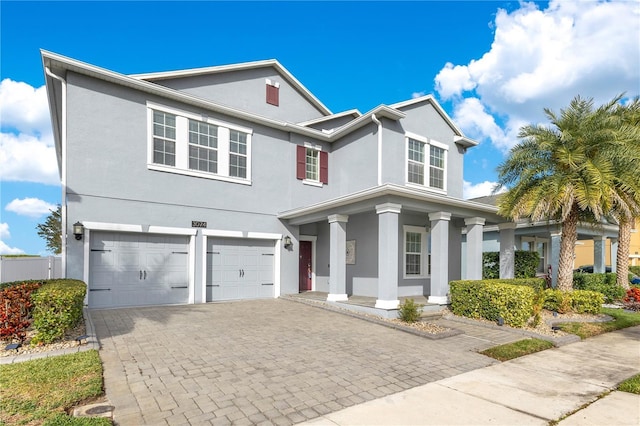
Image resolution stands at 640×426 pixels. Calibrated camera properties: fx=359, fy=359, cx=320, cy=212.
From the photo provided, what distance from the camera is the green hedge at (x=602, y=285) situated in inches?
590

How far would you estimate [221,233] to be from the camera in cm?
1259

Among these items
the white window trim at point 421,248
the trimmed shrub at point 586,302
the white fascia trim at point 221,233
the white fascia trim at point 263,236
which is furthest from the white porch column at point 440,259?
the white fascia trim at point 221,233

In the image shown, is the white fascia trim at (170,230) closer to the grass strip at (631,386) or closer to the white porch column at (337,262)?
the white porch column at (337,262)

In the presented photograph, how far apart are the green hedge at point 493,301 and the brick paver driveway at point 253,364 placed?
2325mm

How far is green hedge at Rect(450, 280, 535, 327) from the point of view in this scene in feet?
30.6

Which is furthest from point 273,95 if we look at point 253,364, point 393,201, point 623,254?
point 623,254

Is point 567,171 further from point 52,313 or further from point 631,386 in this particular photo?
point 52,313

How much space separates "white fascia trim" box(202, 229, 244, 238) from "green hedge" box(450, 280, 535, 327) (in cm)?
740

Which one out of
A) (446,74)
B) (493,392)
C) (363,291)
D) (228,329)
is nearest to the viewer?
(493,392)

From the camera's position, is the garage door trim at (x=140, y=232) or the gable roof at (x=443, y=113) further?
the gable roof at (x=443, y=113)

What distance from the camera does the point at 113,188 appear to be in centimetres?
1070

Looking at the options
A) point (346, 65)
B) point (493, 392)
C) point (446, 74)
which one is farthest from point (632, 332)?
point (346, 65)

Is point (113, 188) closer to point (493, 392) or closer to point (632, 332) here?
point (493, 392)

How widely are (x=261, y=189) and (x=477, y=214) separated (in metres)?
8.00
